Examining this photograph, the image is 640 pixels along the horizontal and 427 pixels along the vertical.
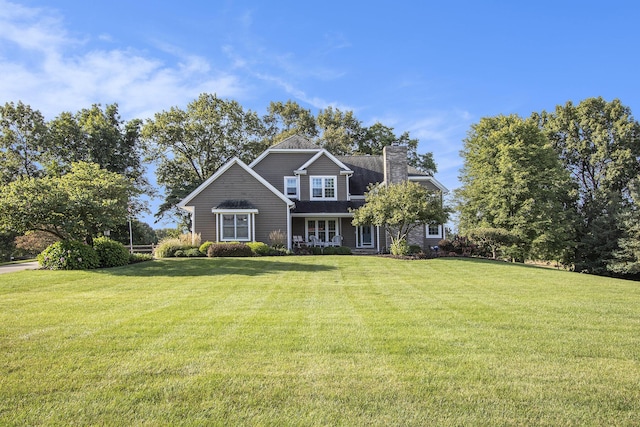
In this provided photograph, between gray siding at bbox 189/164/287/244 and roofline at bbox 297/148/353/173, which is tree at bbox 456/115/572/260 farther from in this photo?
gray siding at bbox 189/164/287/244

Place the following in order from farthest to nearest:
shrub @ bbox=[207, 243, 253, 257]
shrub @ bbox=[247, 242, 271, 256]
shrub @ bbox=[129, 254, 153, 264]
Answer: shrub @ bbox=[247, 242, 271, 256] → shrub @ bbox=[207, 243, 253, 257] → shrub @ bbox=[129, 254, 153, 264]

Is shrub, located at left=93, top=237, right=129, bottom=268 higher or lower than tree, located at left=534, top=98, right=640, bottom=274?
lower

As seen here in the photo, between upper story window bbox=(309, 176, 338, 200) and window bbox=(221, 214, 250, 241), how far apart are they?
5736 millimetres

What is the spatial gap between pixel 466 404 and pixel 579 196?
34.9 metres

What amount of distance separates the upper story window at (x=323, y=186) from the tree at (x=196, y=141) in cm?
1354

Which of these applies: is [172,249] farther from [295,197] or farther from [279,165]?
[279,165]

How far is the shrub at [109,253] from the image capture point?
16453 millimetres

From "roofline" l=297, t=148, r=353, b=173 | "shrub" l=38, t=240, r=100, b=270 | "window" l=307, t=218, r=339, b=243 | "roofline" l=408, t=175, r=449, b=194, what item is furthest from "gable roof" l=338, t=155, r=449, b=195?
"shrub" l=38, t=240, r=100, b=270

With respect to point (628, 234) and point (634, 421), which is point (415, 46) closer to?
point (634, 421)

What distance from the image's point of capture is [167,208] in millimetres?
39906

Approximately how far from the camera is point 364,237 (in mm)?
28453

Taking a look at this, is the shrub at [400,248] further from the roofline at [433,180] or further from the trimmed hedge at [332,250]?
the roofline at [433,180]

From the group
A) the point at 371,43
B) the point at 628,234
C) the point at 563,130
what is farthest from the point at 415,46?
the point at 563,130

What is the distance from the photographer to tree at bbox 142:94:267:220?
123 ft
